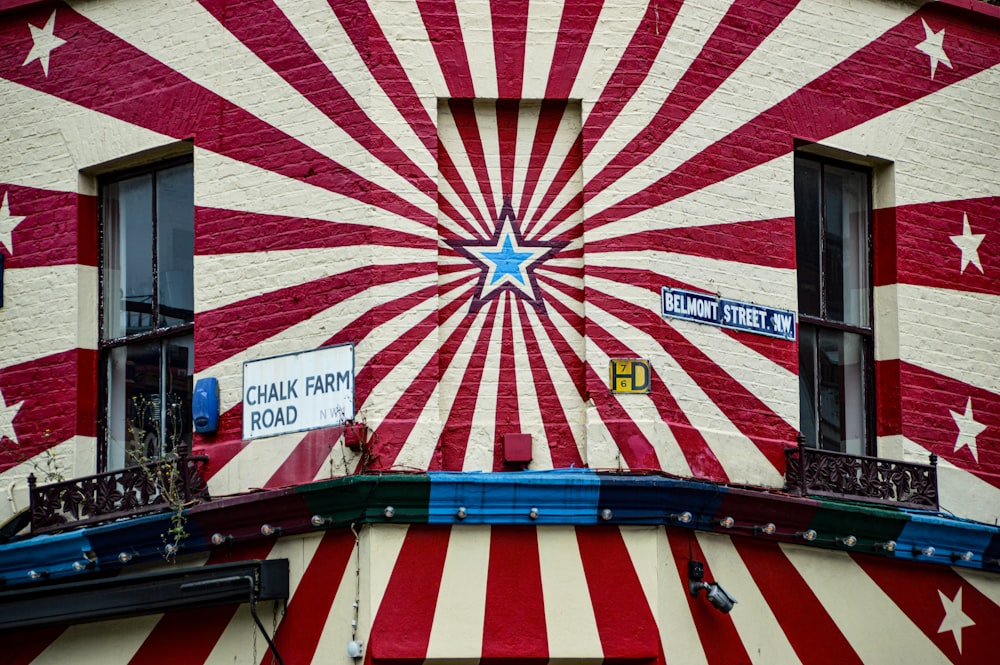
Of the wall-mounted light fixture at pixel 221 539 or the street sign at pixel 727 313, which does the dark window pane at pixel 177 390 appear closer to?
the wall-mounted light fixture at pixel 221 539

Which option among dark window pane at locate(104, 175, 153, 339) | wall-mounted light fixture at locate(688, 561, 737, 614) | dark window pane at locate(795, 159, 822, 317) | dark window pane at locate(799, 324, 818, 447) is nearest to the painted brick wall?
dark window pane at locate(104, 175, 153, 339)

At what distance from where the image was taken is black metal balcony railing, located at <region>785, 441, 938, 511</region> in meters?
15.5

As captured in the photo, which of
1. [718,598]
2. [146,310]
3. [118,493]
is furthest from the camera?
[146,310]

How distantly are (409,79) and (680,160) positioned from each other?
7.31 ft

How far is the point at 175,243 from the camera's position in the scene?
54.5ft

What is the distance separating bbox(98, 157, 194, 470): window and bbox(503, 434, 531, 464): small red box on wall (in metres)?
2.86

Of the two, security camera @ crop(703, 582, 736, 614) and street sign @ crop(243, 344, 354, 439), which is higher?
street sign @ crop(243, 344, 354, 439)

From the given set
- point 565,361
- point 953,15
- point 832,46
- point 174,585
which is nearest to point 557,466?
point 565,361

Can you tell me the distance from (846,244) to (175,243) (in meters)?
5.73

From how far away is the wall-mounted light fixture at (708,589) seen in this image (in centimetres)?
1451

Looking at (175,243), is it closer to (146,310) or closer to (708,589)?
(146,310)

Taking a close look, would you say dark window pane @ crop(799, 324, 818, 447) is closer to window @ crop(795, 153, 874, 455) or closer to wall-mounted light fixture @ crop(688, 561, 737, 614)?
window @ crop(795, 153, 874, 455)

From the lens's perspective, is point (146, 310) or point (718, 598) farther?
point (146, 310)

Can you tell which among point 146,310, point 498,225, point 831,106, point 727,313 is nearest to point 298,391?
point 498,225
